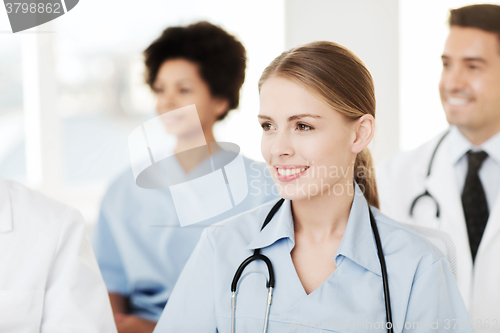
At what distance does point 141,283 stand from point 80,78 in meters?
0.84

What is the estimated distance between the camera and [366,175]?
1056 mm

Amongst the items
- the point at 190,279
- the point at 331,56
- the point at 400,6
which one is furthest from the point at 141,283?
the point at 400,6

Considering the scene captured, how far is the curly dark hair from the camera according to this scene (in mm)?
1271

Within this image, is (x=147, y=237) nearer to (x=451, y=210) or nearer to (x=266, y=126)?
(x=266, y=126)

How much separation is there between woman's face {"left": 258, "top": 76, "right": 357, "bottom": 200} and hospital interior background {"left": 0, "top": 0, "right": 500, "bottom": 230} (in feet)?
1.87

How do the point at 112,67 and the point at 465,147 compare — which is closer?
the point at 465,147

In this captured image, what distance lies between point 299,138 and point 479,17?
984 millimetres

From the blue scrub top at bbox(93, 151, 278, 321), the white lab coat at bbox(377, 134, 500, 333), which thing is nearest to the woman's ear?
the blue scrub top at bbox(93, 151, 278, 321)

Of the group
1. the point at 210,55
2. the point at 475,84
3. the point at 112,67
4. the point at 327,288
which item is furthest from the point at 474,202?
the point at 112,67

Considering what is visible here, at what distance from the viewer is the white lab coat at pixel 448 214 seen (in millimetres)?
1273

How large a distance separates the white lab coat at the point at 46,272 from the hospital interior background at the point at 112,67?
52 cm

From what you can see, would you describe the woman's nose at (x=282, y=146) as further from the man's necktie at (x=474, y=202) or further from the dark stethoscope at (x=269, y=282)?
the man's necktie at (x=474, y=202)
